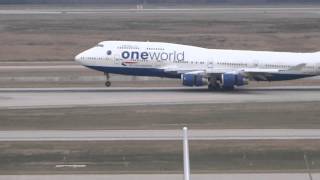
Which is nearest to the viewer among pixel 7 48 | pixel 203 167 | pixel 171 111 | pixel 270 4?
pixel 203 167

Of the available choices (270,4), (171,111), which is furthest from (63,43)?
(270,4)

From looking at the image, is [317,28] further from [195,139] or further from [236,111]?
[195,139]

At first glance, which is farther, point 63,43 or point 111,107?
point 63,43

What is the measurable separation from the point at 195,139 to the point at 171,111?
11.4 m

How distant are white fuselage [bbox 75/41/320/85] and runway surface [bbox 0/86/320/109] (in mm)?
1147

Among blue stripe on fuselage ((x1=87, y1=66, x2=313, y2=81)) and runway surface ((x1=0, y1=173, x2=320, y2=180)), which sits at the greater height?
blue stripe on fuselage ((x1=87, y1=66, x2=313, y2=81))

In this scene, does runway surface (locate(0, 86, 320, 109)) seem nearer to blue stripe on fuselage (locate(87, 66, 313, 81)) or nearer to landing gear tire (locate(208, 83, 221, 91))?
landing gear tire (locate(208, 83, 221, 91))

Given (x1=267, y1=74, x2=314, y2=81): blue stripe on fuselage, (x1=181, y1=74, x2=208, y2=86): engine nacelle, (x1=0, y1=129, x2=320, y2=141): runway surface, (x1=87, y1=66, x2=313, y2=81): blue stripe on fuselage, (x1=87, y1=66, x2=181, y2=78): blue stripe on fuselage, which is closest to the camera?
(x1=0, y1=129, x2=320, y2=141): runway surface

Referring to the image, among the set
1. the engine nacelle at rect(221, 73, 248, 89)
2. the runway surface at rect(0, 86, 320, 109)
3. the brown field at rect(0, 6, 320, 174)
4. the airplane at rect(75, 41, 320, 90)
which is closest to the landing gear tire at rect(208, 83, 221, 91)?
the airplane at rect(75, 41, 320, 90)

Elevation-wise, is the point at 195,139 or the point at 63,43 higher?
the point at 63,43

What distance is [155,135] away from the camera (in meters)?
36.3

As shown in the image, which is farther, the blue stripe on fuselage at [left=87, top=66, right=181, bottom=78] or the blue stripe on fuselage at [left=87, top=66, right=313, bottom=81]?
the blue stripe on fuselage at [left=87, top=66, right=181, bottom=78]

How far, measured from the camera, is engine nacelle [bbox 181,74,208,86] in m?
58.0

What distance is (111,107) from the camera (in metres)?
48.5
